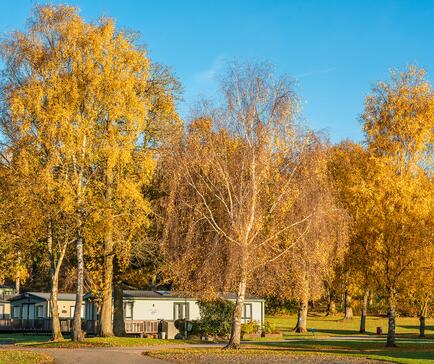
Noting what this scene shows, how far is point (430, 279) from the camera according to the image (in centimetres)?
3994

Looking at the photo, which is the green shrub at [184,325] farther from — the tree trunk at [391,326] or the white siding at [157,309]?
the tree trunk at [391,326]

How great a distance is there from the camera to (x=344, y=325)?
70188 millimetres

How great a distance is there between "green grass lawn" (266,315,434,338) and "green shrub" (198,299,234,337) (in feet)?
36.6

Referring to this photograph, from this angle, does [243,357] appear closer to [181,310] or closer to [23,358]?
[23,358]

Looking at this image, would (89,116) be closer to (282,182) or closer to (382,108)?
(282,182)

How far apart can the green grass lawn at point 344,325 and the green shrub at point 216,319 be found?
1115 centimetres

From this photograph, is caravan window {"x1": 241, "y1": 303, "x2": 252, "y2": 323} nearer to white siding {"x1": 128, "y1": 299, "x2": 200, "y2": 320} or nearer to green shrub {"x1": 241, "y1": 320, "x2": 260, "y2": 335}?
white siding {"x1": 128, "y1": 299, "x2": 200, "y2": 320}

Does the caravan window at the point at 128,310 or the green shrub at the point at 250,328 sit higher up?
the caravan window at the point at 128,310

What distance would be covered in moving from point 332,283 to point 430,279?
10.7 m

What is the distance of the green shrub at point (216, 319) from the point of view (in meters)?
47.8

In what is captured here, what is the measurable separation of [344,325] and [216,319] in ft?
84.9

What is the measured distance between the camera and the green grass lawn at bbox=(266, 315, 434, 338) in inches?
2409

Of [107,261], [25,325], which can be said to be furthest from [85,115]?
[25,325]

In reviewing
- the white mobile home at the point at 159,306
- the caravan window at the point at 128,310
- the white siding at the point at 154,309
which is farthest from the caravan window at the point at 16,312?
the white siding at the point at 154,309
